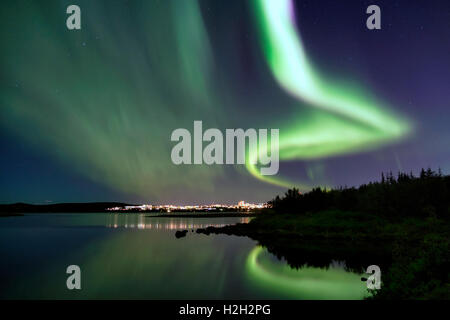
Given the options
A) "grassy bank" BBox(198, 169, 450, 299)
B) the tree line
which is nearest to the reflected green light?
"grassy bank" BBox(198, 169, 450, 299)

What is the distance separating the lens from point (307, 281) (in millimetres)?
32062

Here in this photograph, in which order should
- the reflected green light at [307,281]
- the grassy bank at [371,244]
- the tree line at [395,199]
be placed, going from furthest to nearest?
the tree line at [395,199] < the reflected green light at [307,281] < the grassy bank at [371,244]

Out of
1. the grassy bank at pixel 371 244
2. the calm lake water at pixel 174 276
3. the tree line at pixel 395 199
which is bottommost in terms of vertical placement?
the calm lake water at pixel 174 276

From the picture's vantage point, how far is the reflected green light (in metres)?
27.6

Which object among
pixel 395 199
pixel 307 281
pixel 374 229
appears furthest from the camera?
pixel 395 199

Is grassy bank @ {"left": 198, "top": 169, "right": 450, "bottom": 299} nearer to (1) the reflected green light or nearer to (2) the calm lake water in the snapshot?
(1) the reflected green light

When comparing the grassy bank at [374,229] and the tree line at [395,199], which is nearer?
the grassy bank at [374,229]

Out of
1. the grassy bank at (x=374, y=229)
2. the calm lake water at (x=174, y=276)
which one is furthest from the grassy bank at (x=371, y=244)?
the calm lake water at (x=174, y=276)

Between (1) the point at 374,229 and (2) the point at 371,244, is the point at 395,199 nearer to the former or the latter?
(1) the point at 374,229

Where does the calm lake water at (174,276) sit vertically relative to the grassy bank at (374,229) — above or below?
below

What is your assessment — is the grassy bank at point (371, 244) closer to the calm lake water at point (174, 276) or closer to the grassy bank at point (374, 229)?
the grassy bank at point (374, 229)

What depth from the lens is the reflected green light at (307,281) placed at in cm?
→ 2756

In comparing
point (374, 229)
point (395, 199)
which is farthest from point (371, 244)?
point (395, 199)

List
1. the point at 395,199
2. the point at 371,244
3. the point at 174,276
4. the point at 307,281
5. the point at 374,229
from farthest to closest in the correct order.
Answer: the point at 395,199
the point at 374,229
the point at 371,244
the point at 174,276
the point at 307,281
